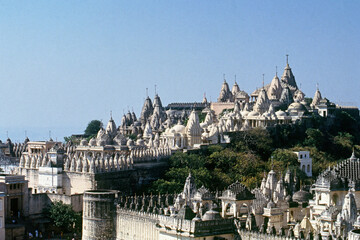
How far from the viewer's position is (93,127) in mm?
103062

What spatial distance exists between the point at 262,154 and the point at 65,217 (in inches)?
1030

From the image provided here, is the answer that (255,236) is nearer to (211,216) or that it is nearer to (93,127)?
(211,216)

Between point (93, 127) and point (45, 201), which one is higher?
point (93, 127)

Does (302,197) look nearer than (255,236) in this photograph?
No

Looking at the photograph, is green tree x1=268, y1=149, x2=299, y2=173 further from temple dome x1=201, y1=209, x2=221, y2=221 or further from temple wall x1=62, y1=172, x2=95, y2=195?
temple dome x1=201, y1=209, x2=221, y2=221

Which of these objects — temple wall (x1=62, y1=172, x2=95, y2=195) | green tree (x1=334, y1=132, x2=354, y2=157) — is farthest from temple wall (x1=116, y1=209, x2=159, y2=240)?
green tree (x1=334, y1=132, x2=354, y2=157)

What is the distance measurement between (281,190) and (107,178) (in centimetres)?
1516

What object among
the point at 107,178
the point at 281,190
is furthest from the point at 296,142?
the point at 281,190

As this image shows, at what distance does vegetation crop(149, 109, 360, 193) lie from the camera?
55438mm

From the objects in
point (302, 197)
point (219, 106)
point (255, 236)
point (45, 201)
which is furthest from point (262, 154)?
point (255, 236)

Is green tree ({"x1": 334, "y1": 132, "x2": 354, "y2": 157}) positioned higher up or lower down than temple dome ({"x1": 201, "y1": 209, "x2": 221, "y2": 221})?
higher up

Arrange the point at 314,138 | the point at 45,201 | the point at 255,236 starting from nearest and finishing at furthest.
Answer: the point at 255,236, the point at 45,201, the point at 314,138

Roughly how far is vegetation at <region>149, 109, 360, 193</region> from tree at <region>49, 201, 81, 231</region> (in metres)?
7.03

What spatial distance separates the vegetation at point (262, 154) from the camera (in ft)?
182
